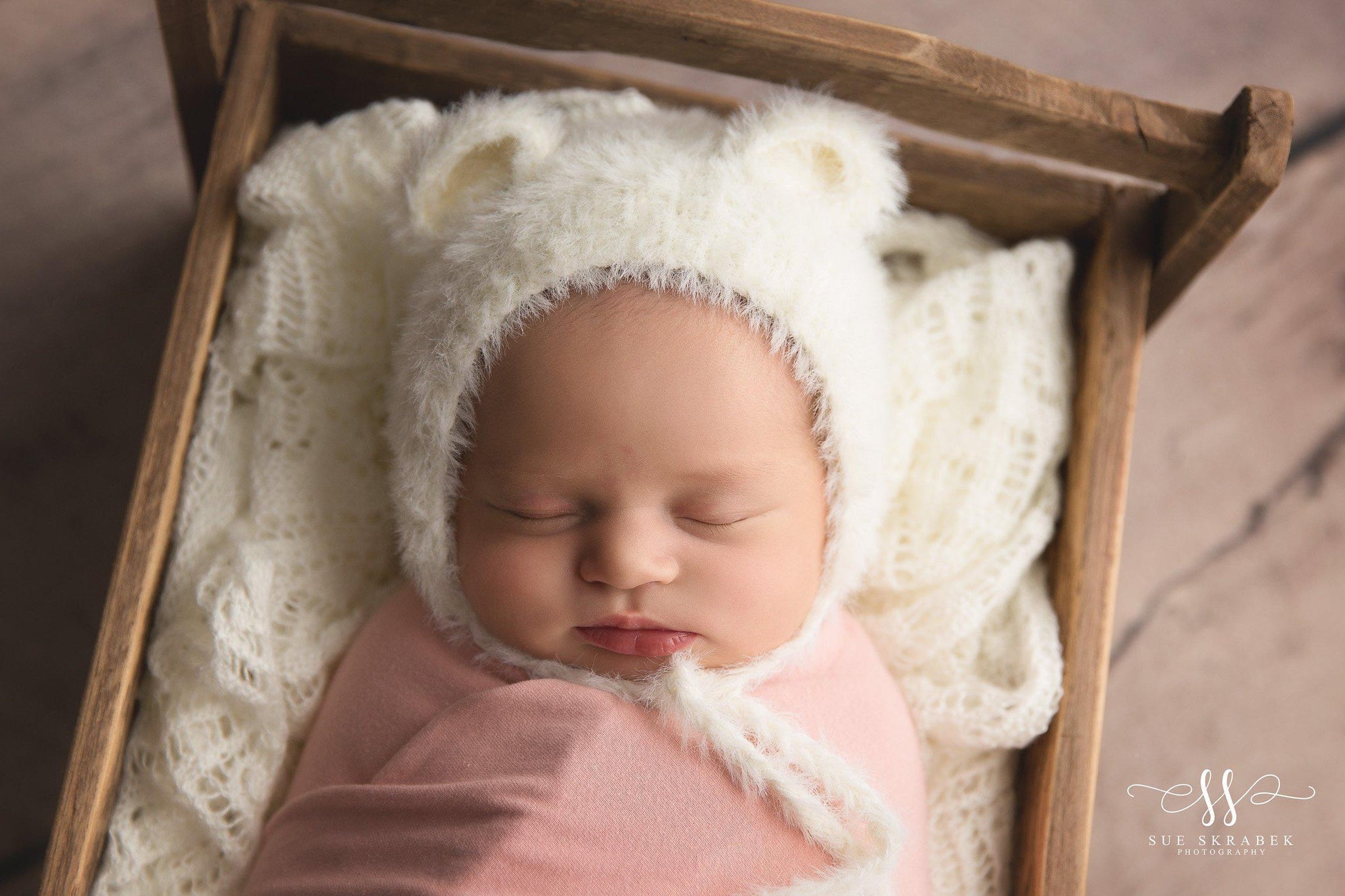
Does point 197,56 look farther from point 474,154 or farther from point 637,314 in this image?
point 637,314

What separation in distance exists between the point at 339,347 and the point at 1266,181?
1.04m

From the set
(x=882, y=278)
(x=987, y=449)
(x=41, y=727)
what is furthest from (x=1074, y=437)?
(x=41, y=727)

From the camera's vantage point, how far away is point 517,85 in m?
1.34

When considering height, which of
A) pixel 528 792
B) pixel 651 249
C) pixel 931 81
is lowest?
pixel 528 792

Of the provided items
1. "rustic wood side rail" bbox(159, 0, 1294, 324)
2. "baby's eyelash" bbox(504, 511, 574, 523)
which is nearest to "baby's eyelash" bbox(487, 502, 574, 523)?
"baby's eyelash" bbox(504, 511, 574, 523)

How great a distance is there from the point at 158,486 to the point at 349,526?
222 millimetres

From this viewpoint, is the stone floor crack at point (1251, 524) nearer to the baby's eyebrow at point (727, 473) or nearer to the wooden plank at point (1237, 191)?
the wooden plank at point (1237, 191)

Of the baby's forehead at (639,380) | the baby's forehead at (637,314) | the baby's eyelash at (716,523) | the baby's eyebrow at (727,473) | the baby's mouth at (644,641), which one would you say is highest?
the baby's forehead at (637,314)

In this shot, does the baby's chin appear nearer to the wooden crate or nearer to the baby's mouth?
the baby's mouth

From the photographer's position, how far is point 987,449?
1294 mm

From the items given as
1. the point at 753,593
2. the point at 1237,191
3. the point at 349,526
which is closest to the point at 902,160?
the point at 1237,191

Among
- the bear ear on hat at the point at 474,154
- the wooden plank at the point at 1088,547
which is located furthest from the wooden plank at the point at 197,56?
the wooden plank at the point at 1088,547

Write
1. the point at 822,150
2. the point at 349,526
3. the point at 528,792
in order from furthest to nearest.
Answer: the point at 349,526 < the point at 822,150 < the point at 528,792

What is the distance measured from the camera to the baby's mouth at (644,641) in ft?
3.60
